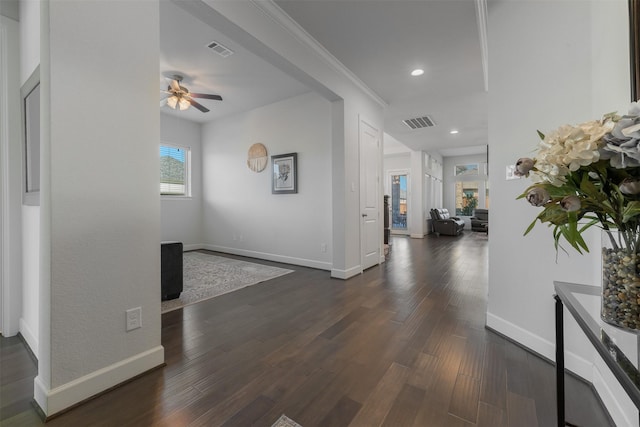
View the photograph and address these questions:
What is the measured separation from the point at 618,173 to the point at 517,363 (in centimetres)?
147

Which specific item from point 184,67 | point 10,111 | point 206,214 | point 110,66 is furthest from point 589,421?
point 206,214

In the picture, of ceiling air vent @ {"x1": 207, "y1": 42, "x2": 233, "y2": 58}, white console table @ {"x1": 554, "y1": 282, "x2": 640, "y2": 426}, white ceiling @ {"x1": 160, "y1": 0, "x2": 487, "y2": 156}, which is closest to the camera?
white console table @ {"x1": 554, "y1": 282, "x2": 640, "y2": 426}

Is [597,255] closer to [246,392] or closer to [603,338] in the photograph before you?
[603,338]

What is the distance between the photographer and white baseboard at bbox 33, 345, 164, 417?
126cm

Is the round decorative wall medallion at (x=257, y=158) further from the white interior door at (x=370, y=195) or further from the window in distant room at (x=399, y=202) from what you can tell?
the window in distant room at (x=399, y=202)

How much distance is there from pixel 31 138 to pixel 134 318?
1480 millimetres

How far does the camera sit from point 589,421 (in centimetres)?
121

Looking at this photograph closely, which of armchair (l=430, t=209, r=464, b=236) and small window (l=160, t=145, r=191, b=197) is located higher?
small window (l=160, t=145, r=191, b=197)

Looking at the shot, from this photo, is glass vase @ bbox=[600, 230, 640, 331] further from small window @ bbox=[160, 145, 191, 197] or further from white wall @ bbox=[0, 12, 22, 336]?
small window @ bbox=[160, 145, 191, 197]

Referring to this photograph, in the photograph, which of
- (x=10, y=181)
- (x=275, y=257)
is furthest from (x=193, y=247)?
(x=10, y=181)

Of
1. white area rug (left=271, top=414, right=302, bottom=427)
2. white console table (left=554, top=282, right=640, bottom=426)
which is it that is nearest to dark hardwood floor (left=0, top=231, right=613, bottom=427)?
white area rug (left=271, top=414, right=302, bottom=427)

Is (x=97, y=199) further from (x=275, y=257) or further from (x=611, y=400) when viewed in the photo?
(x=275, y=257)

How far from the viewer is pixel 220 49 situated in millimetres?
3090

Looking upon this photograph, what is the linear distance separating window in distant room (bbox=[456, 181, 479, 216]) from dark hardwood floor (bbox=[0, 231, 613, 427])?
8.54 m
